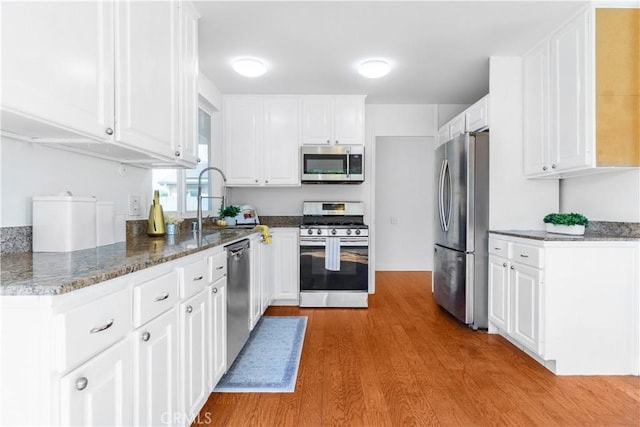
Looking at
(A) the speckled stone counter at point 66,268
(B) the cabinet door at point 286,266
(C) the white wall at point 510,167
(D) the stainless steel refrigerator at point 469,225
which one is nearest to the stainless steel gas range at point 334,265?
(B) the cabinet door at point 286,266

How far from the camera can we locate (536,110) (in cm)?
290

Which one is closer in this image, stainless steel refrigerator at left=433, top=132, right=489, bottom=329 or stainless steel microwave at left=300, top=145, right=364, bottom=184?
stainless steel refrigerator at left=433, top=132, right=489, bottom=329

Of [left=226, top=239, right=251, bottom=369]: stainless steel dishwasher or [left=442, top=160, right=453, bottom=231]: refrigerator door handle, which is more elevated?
[left=442, top=160, right=453, bottom=231]: refrigerator door handle

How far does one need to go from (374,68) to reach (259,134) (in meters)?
1.61

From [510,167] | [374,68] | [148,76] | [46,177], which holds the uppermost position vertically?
[374,68]

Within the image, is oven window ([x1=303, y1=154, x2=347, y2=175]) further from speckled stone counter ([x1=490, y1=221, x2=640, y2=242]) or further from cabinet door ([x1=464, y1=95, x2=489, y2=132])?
speckled stone counter ([x1=490, y1=221, x2=640, y2=242])

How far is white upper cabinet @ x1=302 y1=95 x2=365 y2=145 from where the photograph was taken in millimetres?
4086

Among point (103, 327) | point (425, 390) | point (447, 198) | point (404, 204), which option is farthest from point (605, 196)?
point (404, 204)

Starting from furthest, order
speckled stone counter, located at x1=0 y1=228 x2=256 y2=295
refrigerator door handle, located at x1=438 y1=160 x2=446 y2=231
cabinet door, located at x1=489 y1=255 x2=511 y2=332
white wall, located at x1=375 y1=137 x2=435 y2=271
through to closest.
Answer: white wall, located at x1=375 y1=137 x2=435 y2=271
refrigerator door handle, located at x1=438 y1=160 x2=446 y2=231
cabinet door, located at x1=489 y1=255 x2=511 y2=332
speckled stone counter, located at x1=0 y1=228 x2=256 y2=295

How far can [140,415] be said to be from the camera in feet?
3.88

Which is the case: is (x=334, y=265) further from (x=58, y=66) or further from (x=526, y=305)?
(x=58, y=66)

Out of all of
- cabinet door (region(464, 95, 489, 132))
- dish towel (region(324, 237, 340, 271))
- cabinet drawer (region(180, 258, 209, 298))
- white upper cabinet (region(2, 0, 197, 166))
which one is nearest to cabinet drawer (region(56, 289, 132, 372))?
cabinet drawer (region(180, 258, 209, 298))

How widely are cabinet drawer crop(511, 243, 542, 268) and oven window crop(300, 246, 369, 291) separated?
60.2 inches

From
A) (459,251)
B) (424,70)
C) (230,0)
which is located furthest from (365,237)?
(230,0)
